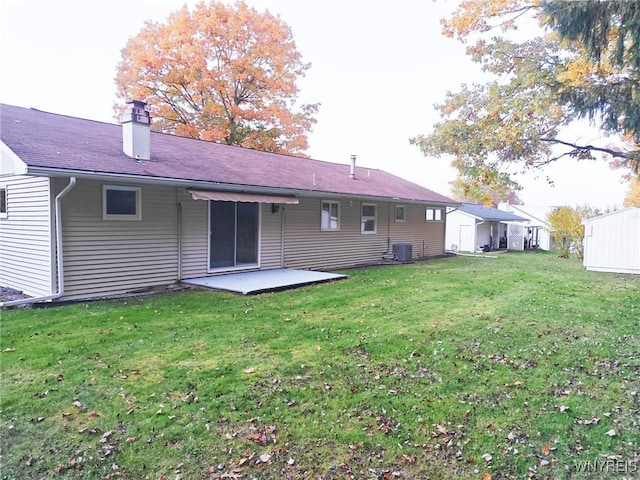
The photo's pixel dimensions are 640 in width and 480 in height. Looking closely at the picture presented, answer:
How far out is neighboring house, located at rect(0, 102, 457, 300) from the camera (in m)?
7.72

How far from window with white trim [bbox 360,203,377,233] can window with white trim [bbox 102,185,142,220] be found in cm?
802

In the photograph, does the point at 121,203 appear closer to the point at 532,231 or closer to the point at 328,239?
the point at 328,239

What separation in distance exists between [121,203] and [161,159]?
189 centimetres

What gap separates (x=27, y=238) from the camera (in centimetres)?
843

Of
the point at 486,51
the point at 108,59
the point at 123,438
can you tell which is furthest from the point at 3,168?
the point at 108,59

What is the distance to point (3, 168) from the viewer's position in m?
8.26

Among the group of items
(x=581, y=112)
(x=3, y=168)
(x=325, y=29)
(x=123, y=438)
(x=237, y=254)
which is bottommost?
(x=123, y=438)

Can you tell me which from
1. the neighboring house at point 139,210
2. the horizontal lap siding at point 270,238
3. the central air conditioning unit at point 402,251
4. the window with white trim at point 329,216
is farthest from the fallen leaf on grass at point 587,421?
the central air conditioning unit at point 402,251

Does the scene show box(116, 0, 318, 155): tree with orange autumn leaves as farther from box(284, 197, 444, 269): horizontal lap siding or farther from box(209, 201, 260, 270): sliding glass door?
box(209, 201, 260, 270): sliding glass door

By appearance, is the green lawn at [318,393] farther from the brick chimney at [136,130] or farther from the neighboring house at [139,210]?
the brick chimney at [136,130]

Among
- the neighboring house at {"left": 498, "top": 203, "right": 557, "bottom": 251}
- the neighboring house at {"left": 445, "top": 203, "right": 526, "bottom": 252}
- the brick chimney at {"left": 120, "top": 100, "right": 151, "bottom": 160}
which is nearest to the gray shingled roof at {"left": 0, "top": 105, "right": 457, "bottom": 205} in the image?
the brick chimney at {"left": 120, "top": 100, "right": 151, "bottom": 160}

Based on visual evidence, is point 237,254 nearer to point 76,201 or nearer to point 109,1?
point 76,201

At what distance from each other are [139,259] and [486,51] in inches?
533

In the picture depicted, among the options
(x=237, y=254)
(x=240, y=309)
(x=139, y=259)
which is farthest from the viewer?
(x=237, y=254)
